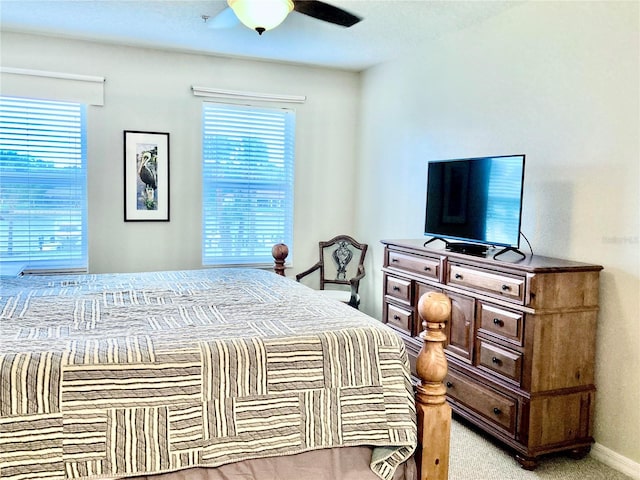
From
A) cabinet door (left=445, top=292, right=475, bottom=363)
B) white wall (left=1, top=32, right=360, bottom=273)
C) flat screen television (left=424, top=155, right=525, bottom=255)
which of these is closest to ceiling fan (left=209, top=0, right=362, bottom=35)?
flat screen television (left=424, top=155, right=525, bottom=255)

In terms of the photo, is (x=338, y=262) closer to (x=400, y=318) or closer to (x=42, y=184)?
(x=400, y=318)

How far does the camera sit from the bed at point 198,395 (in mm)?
1526

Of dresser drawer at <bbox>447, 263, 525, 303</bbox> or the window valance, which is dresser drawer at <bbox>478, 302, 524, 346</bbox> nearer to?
dresser drawer at <bbox>447, 263, 525, 303</bbox>

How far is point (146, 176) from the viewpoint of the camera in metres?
4.52

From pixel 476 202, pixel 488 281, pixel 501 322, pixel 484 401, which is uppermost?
pixel 476 202

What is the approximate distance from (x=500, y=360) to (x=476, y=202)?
96 cm

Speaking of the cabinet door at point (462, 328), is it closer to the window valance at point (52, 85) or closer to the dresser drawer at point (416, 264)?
the dresser drawer at point (416, 264)

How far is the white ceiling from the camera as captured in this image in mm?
3402

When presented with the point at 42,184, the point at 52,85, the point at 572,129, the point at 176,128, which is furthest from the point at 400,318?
the point at 52,85

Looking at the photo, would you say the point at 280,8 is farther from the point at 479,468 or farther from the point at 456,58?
the point at 479,468

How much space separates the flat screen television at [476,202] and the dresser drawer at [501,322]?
37 centimetres

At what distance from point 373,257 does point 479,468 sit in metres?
2.61

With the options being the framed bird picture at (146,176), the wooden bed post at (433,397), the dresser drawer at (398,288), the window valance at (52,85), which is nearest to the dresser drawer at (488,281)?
the dresser drawer at (398,288)

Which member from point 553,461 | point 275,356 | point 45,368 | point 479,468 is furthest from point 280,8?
point 553,461
